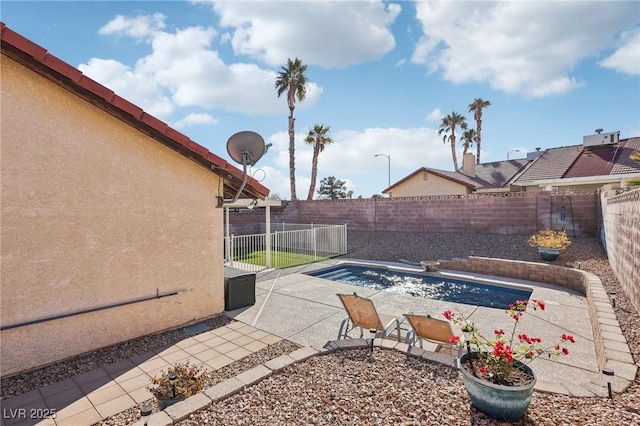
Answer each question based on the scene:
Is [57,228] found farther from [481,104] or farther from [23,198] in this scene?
[481,104]

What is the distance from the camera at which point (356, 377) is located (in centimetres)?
394

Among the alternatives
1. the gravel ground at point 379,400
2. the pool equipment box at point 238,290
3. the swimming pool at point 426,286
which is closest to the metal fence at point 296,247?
the swimming pool at point 426,286

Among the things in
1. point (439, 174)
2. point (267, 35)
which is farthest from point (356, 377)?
point (439, 174)

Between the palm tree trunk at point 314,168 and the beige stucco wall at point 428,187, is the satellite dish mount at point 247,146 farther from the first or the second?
the palm tree trunk at point 314,168

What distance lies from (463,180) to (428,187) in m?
2.96

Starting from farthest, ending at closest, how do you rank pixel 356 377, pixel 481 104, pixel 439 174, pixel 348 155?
pixel 481 104 < pixel 348 155 < pixel 439 174 < pixel 356 377

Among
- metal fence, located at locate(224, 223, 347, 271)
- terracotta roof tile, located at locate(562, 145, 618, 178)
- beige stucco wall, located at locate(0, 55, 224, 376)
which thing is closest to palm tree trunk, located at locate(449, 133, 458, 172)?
terracotta roof tile, located at locate(562, 145, 618, 178)

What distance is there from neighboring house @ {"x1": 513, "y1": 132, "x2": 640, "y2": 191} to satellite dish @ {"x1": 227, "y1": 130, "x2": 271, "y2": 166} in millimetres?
16874

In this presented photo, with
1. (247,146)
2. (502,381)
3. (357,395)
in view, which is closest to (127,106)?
(247,146)

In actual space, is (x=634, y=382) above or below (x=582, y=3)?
below

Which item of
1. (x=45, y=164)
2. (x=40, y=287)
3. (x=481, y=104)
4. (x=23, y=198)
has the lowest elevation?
(x=40, y=287)

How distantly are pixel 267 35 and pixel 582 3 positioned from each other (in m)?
7.82

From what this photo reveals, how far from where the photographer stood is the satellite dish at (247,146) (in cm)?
655

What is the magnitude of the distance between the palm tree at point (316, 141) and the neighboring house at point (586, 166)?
1658 cm
